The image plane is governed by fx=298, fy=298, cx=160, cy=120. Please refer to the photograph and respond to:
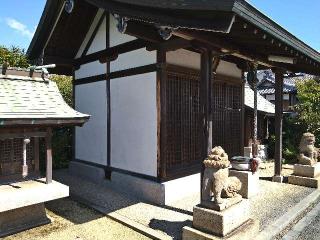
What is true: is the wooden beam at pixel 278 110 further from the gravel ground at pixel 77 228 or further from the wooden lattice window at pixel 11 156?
the wooden lattice window at pixel 11 156

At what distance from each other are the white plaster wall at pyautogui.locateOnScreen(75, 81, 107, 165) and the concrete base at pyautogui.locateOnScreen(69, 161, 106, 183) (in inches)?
9.8

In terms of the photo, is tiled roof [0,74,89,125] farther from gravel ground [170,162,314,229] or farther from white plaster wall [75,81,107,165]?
gravel ground [170,162,314,229]

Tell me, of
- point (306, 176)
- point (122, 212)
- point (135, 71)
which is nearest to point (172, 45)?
point (135, 71)

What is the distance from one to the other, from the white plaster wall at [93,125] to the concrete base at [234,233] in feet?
16.0

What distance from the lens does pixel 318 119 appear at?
590 inches

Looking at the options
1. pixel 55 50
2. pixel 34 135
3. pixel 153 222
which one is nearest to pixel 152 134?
pixel 153 222

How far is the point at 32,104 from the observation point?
21.2 feet

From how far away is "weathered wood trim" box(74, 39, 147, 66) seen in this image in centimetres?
849

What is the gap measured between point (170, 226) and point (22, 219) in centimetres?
322

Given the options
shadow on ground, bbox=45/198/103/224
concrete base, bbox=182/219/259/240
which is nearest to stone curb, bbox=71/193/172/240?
shadow on ground, bbox=45/198/103/224

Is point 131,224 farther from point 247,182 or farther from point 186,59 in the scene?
point 186,59

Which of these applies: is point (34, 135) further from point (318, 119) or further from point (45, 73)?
point (318, 119)

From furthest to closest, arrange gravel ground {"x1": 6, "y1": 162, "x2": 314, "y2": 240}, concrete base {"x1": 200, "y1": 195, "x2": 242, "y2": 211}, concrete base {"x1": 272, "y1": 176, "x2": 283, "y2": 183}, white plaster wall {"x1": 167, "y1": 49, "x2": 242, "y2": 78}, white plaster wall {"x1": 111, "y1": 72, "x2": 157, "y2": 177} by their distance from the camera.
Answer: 1. concrete base {"x1": 272, "y1": 176, "x2": 283, "y2": 183}
2. white plaster wall {"x1": 167, "y1": 49, "x2": 242, "y2": 78}
3. white plaster wall {"x1": 111, "y1": 72, "x2": 157, "y2": 177}
4. gravel ground {"x1": 6, "y1": 162, "x2": 314, "y2": 240}
5. concrete base {"x1": 200, "y1": 195, "x2": 242, "y2": 211}

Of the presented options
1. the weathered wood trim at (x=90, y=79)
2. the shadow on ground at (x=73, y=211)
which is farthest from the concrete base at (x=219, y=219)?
the weathered wood trim at (x=90, y=79)
